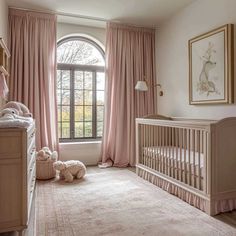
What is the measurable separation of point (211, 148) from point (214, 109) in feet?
3.39

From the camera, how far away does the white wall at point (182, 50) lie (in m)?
2.92

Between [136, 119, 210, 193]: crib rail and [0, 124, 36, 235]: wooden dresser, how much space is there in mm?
1553

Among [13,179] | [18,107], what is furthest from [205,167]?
[18,107]

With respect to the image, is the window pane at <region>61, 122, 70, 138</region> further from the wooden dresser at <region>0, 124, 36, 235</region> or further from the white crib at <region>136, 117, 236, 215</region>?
the wooden dresser at <region>0, 124, 36, 235</region>

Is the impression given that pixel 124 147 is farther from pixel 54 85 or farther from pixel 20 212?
pixel 20 212

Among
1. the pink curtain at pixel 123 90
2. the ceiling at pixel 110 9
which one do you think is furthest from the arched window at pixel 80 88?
the ceiling at pixel 110 9

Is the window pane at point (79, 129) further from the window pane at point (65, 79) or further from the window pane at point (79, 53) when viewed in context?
the window pane at point (79, 53)

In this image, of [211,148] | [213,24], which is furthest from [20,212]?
→ [213,24]

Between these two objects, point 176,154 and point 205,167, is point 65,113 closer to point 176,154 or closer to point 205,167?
point 176,154

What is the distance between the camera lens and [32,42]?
3631 mm

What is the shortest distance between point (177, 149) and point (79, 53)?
8.63ft

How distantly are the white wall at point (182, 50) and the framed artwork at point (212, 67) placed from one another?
11 centimetres

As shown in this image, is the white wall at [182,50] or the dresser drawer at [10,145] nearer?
the dresser drawer at [10,145]

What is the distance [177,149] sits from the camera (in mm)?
2791
